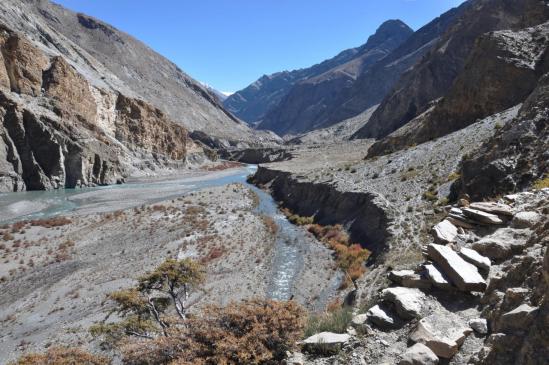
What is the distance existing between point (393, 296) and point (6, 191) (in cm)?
6566

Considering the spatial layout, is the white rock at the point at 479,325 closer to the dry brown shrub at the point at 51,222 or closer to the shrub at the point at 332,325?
the shrub at the point at 332,325

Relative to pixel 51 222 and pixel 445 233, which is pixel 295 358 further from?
pixel 51 222

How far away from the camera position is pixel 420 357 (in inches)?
240

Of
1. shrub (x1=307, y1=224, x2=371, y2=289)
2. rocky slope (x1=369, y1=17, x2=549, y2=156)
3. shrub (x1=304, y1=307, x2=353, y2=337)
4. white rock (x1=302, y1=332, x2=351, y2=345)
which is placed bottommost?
shrub (x1=307, y1=224, x2=371, y2=289)

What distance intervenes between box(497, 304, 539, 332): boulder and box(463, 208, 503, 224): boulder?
6.16 m

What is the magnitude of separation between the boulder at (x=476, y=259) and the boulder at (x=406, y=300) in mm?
1443

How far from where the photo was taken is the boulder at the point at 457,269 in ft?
26.1

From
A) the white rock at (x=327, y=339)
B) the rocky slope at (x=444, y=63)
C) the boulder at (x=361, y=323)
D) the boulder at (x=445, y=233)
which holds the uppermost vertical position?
the rocky slope at (x=444, y=63)

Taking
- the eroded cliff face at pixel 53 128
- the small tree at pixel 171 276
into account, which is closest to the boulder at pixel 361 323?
the small tree at pixel 171 276

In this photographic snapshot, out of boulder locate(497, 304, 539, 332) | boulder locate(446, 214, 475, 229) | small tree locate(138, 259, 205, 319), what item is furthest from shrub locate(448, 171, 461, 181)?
boulder locate(497, 304, 539, 332)

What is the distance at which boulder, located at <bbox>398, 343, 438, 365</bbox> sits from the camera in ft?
19.8

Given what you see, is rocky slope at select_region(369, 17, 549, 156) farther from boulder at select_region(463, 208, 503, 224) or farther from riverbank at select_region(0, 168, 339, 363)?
boulder at select_region(463, 208, 503, 224)

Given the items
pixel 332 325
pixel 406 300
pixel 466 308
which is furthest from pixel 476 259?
pixel 332 325

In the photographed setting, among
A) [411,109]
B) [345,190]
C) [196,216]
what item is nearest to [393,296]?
[345,190]
